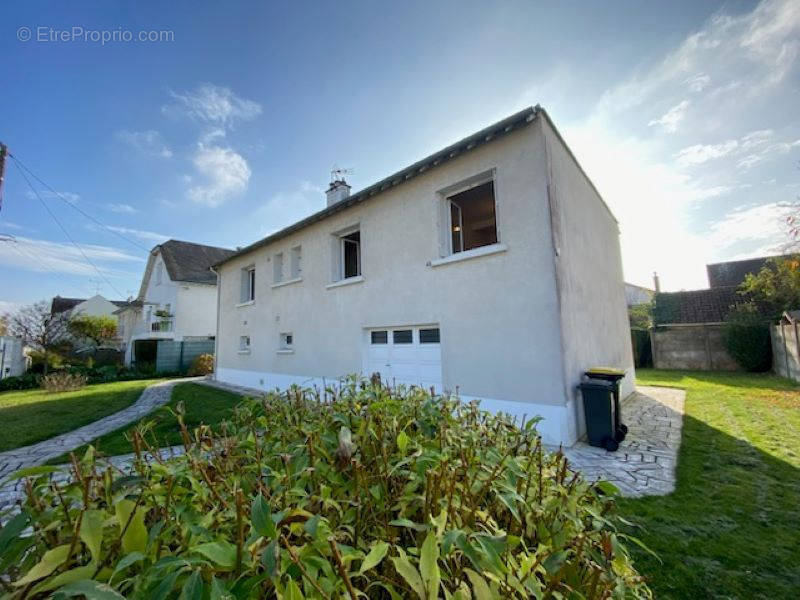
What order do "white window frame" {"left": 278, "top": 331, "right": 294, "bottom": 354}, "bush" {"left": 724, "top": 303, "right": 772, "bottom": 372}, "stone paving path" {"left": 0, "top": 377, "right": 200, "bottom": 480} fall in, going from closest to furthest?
"stone paving path" {"left": 0, "top": 377, "right": 200, "bottom": 480}, "white window frame" {"left": 278, "top": 331, "right": 294, "bottom": 354}, "bush" {"left": 724, "top": 303, "right": 772, "bottom": 372}

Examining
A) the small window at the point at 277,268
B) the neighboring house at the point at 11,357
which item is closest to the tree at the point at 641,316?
the small window at the point at 277,268

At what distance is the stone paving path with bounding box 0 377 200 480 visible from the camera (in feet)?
17.9

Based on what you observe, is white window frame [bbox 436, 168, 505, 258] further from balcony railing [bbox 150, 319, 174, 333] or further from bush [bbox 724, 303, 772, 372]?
balcony railing [bbox 150, 319, 174, 333]

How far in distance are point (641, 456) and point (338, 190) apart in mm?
12576

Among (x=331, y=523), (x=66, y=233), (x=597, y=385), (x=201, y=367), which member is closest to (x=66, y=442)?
(x=331, y=523)

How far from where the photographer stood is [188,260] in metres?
23.7

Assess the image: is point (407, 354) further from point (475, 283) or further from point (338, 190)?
point (338, 190)

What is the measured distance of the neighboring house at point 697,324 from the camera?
1533 centimetres

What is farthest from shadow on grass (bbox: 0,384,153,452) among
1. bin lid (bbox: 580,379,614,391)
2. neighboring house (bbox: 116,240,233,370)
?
bin lid (bbox: 580,379,614,391)

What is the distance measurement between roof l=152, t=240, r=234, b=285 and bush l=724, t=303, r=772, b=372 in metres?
26.8

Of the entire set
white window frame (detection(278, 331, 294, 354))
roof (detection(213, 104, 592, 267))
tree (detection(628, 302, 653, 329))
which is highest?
roof (detection(213, 104, 592, 267))

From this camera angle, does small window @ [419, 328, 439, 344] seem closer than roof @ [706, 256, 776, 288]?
Yes

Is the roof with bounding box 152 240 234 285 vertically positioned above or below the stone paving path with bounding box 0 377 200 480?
above

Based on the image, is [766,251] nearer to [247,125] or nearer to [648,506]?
[648,506]
